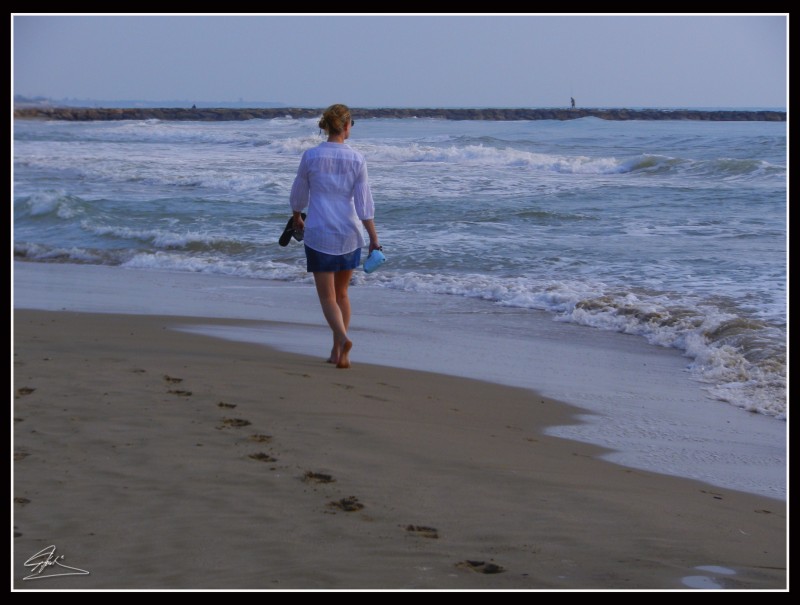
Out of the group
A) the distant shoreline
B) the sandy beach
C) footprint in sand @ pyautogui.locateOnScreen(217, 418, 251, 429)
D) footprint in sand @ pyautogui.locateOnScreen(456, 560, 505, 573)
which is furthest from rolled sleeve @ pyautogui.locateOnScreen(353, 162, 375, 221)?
the distant shoreline

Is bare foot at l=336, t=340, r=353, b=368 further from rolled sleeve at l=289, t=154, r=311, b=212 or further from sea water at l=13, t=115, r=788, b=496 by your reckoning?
sea water at l=13, t=115, r=788, b=496

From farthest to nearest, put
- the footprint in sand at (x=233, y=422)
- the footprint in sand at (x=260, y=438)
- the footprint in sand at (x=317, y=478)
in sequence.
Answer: the footprint in sand at (x=233, y=422) → the footprint in sand at (x=260, y=438) → the footprint in sand at (x=317, y=478)

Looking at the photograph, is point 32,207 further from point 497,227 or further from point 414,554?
point 414,554

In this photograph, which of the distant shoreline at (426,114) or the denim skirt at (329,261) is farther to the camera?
the distant shoreline at (426,114)

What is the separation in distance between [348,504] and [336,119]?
2.76 metres

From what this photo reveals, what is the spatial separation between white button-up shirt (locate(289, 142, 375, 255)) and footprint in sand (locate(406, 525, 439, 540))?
2648 mm

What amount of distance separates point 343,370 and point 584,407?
1460 millimetres

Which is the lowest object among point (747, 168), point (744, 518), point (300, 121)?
point (744, 518)

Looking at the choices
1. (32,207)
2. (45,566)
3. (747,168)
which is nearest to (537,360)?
(45,566)

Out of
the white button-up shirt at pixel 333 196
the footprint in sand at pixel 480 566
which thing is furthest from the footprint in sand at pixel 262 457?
the white button-up shirt at pixel 333 196

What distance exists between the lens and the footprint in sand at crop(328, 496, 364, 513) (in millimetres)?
3404

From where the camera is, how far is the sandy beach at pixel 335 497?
2914mm

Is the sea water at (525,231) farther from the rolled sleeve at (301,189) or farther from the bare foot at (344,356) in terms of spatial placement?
the rolled sleeve at (301,189)

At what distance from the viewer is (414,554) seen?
302 centimetres
